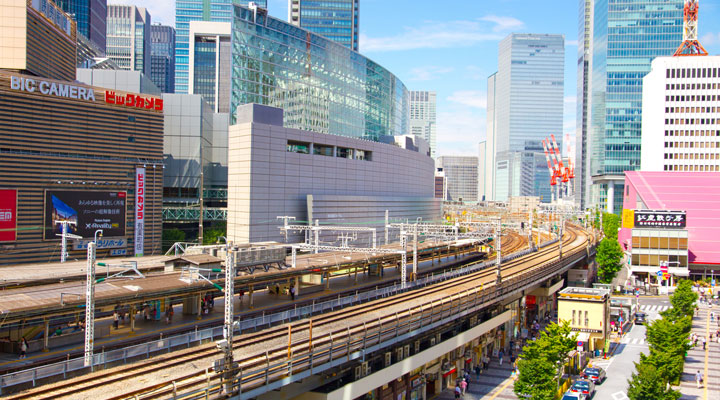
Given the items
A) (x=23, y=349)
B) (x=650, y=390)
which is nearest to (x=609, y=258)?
(x=650, y=390)

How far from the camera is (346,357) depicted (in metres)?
25.8

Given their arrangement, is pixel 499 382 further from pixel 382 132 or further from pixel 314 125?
pixel 382 132

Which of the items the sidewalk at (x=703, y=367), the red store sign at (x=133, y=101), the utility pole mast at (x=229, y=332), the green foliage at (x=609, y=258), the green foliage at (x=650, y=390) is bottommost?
the sidewalk at (x=703, y=367)

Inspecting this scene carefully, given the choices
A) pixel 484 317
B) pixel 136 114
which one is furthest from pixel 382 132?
pixel 484 317

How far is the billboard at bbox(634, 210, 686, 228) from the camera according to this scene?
3282 inches

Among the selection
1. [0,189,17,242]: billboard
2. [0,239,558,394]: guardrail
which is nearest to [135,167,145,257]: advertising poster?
[0,189,17,242]: billboard

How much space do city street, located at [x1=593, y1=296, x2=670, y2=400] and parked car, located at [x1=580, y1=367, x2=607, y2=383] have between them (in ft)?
1.37

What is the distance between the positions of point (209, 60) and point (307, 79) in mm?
86039

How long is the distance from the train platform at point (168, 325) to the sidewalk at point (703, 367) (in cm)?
2462

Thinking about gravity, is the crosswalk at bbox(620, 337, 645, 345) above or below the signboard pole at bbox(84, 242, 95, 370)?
below

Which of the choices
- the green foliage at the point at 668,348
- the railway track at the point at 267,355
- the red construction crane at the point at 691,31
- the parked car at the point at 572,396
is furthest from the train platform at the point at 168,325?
the red construction crane at the point at 691,31

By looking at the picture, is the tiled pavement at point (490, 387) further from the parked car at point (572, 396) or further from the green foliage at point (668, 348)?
the green foliage at point (668, 348)

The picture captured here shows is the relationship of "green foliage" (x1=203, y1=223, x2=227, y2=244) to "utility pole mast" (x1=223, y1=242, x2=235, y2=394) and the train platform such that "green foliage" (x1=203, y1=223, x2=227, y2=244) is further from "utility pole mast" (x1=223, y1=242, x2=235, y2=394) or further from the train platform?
"utility pole mast" (x1=223, y1=242, x2=235, y2=394)

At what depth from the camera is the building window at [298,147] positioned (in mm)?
74938
